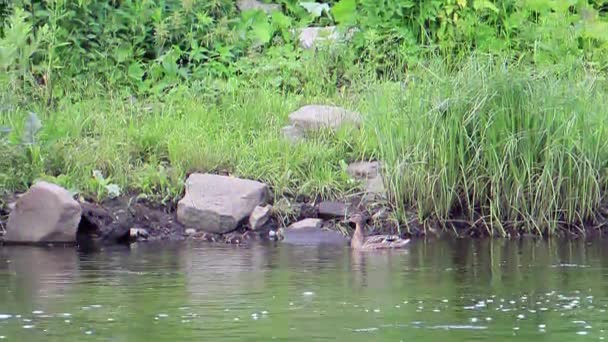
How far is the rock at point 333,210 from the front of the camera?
1360 centimetres

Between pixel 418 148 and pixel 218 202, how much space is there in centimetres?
193

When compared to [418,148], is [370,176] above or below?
below

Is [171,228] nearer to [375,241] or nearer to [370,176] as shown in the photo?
[370,176]

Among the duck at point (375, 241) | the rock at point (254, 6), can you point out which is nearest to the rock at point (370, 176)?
the duck at point (375, 241)

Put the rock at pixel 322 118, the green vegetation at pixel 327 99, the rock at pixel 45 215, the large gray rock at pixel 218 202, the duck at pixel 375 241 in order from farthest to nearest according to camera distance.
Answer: the rock at pixel 322 118, the large gray rock at pixel 218 202, the green vegetation at pixel 327 99, the rock at pixel 45 215, the duck at pixel 375 241

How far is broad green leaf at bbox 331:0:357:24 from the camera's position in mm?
17172

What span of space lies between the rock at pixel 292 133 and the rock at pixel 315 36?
2.20 metres

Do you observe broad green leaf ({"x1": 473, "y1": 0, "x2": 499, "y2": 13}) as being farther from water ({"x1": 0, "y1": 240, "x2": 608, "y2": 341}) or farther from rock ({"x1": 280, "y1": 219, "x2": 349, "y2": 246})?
water ({"x1": 0, "y1": 240, "x2": 608, "y2": 341})

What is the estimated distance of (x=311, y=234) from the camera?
13328mm

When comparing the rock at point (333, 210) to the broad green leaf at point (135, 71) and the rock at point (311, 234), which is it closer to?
the rock at point (311, 234)

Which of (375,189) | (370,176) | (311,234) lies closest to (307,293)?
(311,234)

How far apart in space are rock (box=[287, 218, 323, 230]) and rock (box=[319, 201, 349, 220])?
135mm

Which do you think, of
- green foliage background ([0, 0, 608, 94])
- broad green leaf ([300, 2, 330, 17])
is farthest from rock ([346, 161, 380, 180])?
broad green leaf ([300, 2, 330, 17])

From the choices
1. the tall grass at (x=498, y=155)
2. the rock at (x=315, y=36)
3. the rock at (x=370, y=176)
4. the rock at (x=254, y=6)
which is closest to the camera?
the tall grass at (x=498, y=155)
